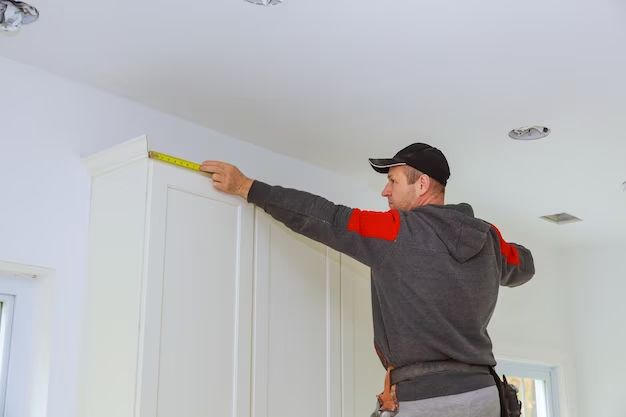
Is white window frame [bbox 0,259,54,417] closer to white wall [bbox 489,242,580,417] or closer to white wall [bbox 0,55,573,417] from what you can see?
white wall [bbox 0,55,573,417]

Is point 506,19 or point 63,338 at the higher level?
point 506,19

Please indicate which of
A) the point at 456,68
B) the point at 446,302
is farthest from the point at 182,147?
the point at 446,302

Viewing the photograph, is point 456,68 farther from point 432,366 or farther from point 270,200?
point 432,366

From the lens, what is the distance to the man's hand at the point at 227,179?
2383mm

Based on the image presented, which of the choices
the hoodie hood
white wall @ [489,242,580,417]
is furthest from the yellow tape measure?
white wall @ [489,242,580,417]

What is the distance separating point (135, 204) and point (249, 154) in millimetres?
934

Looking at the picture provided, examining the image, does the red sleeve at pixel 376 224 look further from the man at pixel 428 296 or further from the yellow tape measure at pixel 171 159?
the yellow tape measure at pixel 171 159

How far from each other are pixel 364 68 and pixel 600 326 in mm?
3250

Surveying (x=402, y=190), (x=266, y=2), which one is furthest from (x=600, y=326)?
(x=266, y=2)

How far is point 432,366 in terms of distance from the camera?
2.12 m

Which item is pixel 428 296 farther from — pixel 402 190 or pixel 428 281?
pixel 402 190

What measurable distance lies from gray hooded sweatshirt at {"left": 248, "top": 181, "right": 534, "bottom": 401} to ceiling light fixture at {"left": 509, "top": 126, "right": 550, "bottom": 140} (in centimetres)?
98

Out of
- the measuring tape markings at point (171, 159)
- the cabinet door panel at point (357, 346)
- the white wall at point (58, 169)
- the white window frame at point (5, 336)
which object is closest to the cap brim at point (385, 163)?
the measuring tape markings at point (171, 159)

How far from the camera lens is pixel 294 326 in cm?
261
